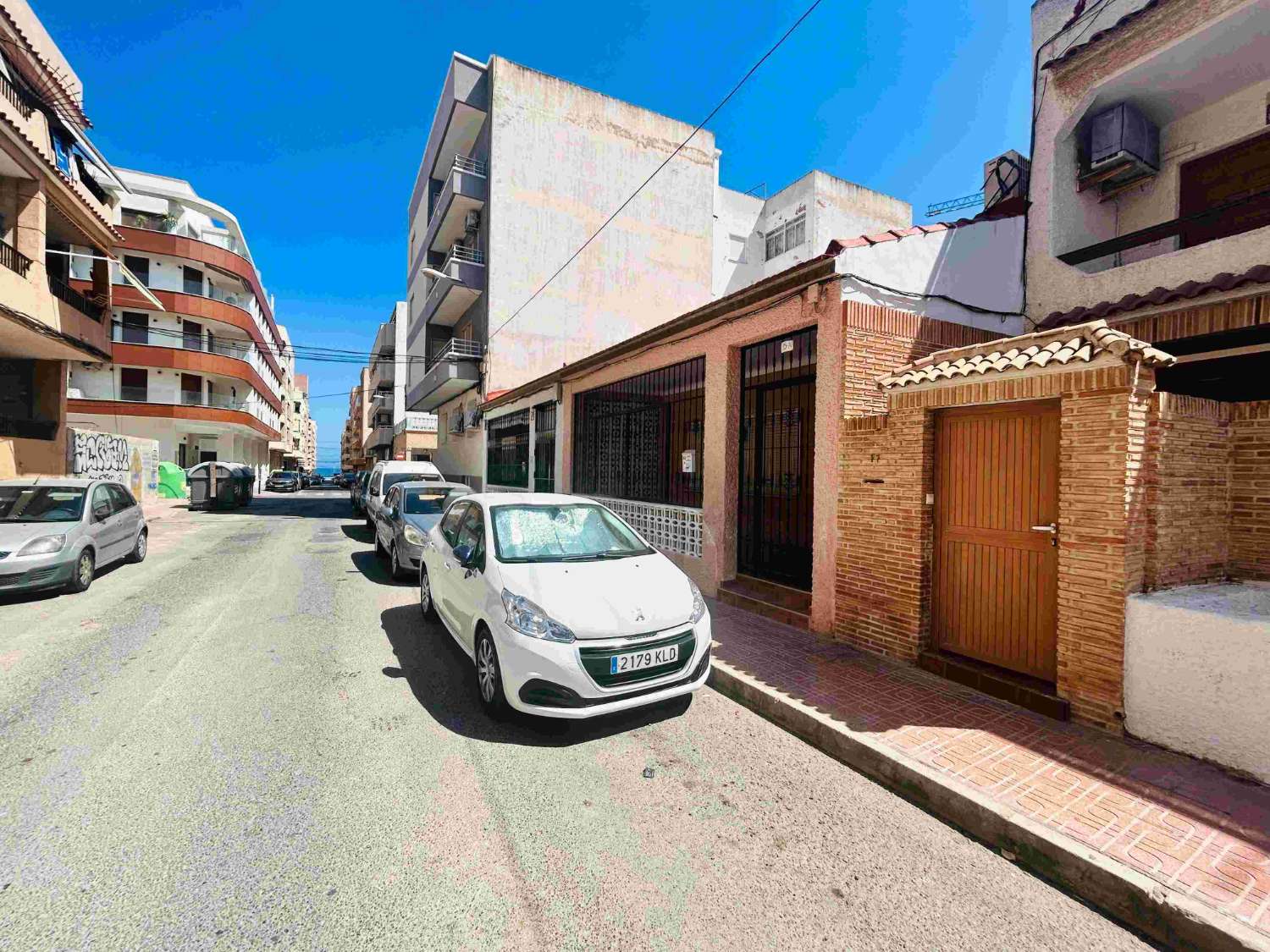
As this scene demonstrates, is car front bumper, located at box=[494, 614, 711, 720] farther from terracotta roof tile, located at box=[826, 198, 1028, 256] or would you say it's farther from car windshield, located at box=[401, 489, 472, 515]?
car windshield, located at box=[401, 489, 472, 515]

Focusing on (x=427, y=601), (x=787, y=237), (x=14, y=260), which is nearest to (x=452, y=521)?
(x=427, y=601)

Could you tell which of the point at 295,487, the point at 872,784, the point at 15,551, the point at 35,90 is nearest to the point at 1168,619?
the point at 872,784

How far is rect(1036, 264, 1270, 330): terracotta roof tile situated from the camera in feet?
15.3

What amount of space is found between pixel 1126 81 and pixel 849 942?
8960mm

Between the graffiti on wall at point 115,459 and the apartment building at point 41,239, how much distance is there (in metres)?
1.34

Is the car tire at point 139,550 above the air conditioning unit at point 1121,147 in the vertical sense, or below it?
below

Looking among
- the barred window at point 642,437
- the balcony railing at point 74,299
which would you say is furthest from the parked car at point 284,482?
the barred window at point 642,437

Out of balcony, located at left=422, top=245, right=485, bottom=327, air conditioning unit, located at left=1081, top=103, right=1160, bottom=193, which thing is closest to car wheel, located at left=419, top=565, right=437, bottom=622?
air conditioning unit, located at left=1081, top=103, right=1160, bottom=193

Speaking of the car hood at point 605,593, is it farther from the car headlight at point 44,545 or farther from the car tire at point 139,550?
the car tire at point 139,550

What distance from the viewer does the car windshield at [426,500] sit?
9.39m

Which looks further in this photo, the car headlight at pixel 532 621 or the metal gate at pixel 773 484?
the metal gate at pixel 773 484

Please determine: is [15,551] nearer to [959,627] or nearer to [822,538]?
[822,538]

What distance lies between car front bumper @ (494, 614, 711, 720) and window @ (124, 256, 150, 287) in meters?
37.9

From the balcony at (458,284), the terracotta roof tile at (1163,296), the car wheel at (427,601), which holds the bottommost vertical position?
the car wheel at (427,601)
